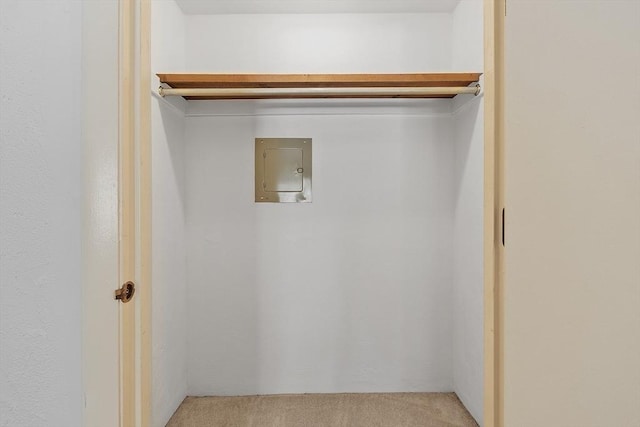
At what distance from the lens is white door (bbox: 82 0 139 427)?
726 millimetres

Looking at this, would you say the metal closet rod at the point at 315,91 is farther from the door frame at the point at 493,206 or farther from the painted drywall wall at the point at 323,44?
the door frame at the point at 493,206

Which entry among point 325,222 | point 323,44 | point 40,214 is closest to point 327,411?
Result: point 325,222

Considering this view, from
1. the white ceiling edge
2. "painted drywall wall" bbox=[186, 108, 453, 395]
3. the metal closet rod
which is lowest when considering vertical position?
"painted drywall wall" bbox=[186, 108, 453, 395]

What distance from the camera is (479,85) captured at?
181 cm

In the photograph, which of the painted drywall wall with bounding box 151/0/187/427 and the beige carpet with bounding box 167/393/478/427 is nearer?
the painted drywall wall with bounding box 151/0/187/427

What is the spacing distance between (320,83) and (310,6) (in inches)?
23.4

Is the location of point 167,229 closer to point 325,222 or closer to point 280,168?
point 280,168

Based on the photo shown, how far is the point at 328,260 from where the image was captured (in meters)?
2.24

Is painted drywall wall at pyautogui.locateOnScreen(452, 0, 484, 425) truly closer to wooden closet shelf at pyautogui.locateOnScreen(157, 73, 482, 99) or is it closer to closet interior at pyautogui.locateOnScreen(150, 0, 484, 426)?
closet interior at pyautogui.locateOnScreen(150, 0, 484, 426)

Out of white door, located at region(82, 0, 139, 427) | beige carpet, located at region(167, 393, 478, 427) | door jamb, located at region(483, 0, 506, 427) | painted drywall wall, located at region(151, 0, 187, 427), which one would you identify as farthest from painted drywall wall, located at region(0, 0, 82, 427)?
beige carpet, located at region(167, 393, 478, 427)

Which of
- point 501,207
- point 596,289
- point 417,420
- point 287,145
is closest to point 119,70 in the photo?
point 501,207

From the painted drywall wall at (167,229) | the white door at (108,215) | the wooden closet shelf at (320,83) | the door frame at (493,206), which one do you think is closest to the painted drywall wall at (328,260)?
the painted drywall wall at (167,229)

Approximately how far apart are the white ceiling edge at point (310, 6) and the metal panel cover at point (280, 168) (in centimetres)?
76

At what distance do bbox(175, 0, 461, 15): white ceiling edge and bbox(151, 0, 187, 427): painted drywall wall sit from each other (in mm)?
161
